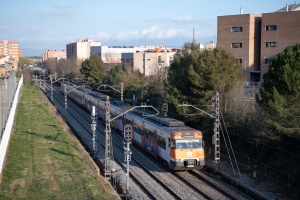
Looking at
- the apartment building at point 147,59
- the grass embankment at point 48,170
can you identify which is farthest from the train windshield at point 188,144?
the apartment building at point 147,59

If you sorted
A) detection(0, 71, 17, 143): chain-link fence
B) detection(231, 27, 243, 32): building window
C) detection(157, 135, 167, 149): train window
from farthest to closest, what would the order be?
detection(231, 27, 243, 32): building window < detection(157, 135, 167, 149): train window < detection(0, 71, 17, 143): chain-link fence

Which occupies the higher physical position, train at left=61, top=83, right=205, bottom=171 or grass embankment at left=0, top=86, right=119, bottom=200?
train at left=61, top=83, right=205, bottom=171

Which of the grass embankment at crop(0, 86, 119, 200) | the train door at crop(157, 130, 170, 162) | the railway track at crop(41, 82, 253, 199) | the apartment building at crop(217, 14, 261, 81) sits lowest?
the railway track at crop(41, 82, 253, 199)

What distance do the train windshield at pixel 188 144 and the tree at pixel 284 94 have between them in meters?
4.07

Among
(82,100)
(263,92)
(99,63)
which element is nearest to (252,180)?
(263,92)

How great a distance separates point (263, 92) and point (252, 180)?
16.8 feet

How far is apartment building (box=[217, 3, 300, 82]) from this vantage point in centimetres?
4706

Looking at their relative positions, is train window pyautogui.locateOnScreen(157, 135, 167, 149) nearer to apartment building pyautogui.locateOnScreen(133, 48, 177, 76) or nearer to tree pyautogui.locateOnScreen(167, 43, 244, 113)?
tree pyautogui.locateOnScreen(167, 43, 244, 113)

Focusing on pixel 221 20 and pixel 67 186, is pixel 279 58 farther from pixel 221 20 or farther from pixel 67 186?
pixel 221 20

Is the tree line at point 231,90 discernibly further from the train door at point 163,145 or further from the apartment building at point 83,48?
the apartment building at point 83,48

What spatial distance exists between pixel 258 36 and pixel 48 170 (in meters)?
37.4

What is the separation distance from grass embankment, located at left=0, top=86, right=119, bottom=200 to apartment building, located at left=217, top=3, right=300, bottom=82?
27.3 meters

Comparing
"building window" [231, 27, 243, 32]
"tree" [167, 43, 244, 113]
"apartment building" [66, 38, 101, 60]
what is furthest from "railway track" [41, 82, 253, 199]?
"apartment building" [66, 38, 101, 60]

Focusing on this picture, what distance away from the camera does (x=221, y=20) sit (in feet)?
172
